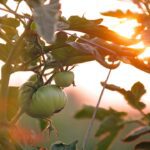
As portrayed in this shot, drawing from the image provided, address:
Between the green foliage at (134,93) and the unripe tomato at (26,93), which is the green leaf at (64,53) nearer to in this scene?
the unripe tomato at (26,93)

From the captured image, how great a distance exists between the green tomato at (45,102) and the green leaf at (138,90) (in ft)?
1.45

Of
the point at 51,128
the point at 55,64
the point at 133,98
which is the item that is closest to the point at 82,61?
the point at 55,64

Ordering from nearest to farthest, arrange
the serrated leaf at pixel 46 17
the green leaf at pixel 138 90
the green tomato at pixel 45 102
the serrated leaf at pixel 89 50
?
1. the serrated leaf at pixel 46 17
2. the serrated leaf at pixel 89 50
3. the green tomato at pixel 45 102
4. the green leaf at pixel 138 90

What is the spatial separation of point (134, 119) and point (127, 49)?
617 millimetres

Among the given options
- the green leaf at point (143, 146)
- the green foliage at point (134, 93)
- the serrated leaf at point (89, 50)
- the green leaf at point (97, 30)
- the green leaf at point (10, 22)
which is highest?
the green leaf at point (10, 22)

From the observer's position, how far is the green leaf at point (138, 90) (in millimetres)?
1472

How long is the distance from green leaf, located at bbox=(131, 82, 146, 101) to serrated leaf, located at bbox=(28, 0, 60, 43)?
63 cm

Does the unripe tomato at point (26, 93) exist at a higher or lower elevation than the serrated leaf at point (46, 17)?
lower

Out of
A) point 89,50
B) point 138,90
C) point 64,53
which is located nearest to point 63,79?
point 64,53

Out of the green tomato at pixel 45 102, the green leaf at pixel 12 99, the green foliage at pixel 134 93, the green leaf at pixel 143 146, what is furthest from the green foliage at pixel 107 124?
the green tomato at pixel 45 102

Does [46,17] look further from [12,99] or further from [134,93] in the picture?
[134,93]

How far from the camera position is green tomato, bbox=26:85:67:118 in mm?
1035

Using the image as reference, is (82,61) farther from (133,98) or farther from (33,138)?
(133,98)

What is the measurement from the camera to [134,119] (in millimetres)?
1571
